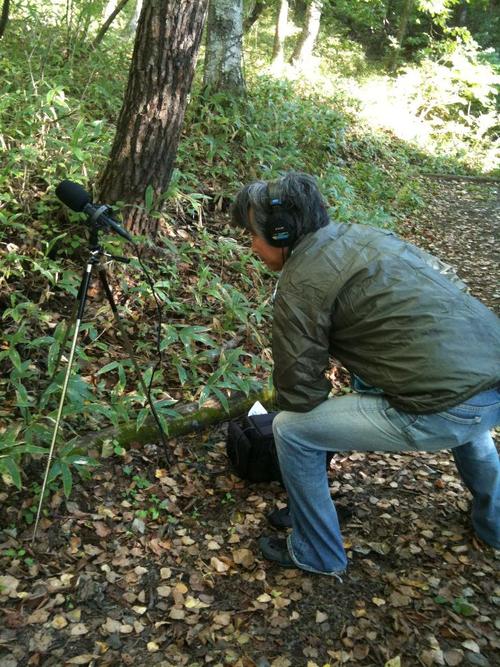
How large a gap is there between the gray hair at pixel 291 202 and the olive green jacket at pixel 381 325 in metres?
0.06

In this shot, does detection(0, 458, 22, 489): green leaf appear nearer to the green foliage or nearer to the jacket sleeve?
the green foliage

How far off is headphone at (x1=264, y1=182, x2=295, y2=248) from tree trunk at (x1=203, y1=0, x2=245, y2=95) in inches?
201

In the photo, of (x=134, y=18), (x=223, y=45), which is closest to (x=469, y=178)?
(x=223, y=45)

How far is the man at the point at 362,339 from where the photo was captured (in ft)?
6.75

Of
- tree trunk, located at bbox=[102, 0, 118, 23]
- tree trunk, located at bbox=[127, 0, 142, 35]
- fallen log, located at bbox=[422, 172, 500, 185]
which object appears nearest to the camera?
tree trunk, located at bbox=[102, 0, 118, 23]

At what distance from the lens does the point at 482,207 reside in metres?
9.77

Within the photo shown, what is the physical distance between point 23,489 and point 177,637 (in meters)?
1.04

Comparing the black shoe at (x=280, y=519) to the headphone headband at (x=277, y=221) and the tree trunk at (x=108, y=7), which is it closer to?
the headphone headband at (x=277, y=221)

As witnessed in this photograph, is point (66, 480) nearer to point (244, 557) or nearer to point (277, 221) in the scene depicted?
point (244, 557)

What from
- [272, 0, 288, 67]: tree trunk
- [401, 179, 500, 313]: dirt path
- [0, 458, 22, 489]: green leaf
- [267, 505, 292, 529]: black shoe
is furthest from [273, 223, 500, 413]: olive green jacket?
[272, 0, 288, 67]: tree trunk

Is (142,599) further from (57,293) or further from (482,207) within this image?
(482,207)

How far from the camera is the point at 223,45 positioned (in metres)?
6.68

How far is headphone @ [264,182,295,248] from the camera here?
2.20 metres

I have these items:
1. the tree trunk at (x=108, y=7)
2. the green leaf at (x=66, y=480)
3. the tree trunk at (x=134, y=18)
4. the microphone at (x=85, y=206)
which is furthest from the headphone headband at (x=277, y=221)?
the tree trunk at (x=134, y=18)
